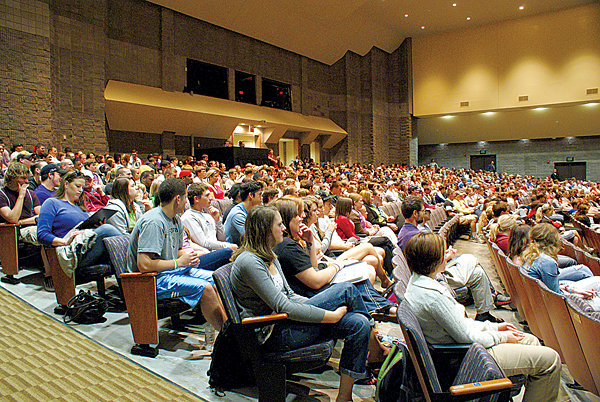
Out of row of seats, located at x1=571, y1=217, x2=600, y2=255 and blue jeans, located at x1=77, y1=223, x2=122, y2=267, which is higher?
blue jeans, located at x1=77, y1=223, x2=122, y2=267

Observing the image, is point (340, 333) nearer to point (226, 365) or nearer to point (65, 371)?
point (226, 365)

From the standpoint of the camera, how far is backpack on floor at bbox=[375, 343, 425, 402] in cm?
183

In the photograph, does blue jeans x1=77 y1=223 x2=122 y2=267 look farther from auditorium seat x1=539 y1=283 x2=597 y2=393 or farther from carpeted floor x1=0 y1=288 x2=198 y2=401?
auditorium seat x1=539 y1=283 x2=597 y2=393

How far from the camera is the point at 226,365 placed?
7.74 feet

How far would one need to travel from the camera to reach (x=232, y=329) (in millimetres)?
2207

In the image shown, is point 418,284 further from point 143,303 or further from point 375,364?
point 143,303

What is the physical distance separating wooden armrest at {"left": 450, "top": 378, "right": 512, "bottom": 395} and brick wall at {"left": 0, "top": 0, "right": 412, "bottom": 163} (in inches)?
453

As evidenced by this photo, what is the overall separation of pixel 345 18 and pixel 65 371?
59.3ft

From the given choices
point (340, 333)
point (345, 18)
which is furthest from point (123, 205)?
point (345, 18)

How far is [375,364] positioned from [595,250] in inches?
190

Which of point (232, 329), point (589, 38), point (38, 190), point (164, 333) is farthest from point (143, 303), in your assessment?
point (589, 38)

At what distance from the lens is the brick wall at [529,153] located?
22812mm

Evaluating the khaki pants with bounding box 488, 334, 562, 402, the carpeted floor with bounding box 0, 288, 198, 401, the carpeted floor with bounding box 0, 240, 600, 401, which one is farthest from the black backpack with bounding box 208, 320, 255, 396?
the khaki pants with bounding box 488, 334, 562, 402

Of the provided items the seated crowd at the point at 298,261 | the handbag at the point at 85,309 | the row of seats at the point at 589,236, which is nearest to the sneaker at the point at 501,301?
the seated crowd at the point at 298,261
